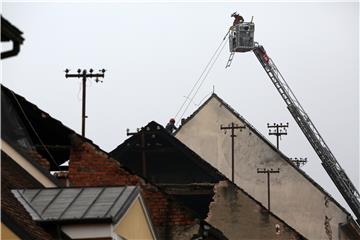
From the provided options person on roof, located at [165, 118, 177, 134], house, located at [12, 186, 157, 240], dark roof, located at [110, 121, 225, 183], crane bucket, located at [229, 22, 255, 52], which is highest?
crane bucket, located at [229, 22, 255, 52]

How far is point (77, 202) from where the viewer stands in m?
12.1

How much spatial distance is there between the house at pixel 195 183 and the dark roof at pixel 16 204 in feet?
34.5

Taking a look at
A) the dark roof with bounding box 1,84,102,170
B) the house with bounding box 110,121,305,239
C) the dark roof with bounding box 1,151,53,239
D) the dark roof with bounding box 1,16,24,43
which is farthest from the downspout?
the house with bounding box 110,121,305,239

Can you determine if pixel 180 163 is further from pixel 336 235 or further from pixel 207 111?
pixel 336 235

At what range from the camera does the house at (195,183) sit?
24891 millimetres

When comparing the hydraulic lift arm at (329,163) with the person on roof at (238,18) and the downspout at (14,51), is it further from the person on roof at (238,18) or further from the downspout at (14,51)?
the downspout at (14,51)

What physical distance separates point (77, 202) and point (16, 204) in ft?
2.27

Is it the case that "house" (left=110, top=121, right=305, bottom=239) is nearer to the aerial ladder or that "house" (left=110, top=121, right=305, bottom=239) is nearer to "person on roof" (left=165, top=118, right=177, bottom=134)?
"person on roof" (left=165, top=118, right=177, bottom=134)

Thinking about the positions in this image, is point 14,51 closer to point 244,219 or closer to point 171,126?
point 244,219

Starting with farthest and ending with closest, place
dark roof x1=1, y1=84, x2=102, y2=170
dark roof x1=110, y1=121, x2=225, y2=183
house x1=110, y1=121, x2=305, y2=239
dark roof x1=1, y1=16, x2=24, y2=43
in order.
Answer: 1. house x1=110, y1=121, x2=305, y2=239
2. dark roof x1=110, y1=121, x2=225, y2=183
3. dark roof x1=1, y1=84, x2=102, y2=170
4. dark roof x1=1, y1=16, x2=24, y2=43

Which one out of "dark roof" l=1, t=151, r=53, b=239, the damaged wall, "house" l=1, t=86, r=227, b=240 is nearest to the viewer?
"dark roof" l=1, t=151, r=53, b=239

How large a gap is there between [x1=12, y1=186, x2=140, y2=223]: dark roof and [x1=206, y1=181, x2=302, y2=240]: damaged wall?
15631 mm

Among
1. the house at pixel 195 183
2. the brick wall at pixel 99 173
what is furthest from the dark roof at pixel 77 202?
the house at pixel 195 183

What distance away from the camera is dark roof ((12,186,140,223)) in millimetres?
11742
